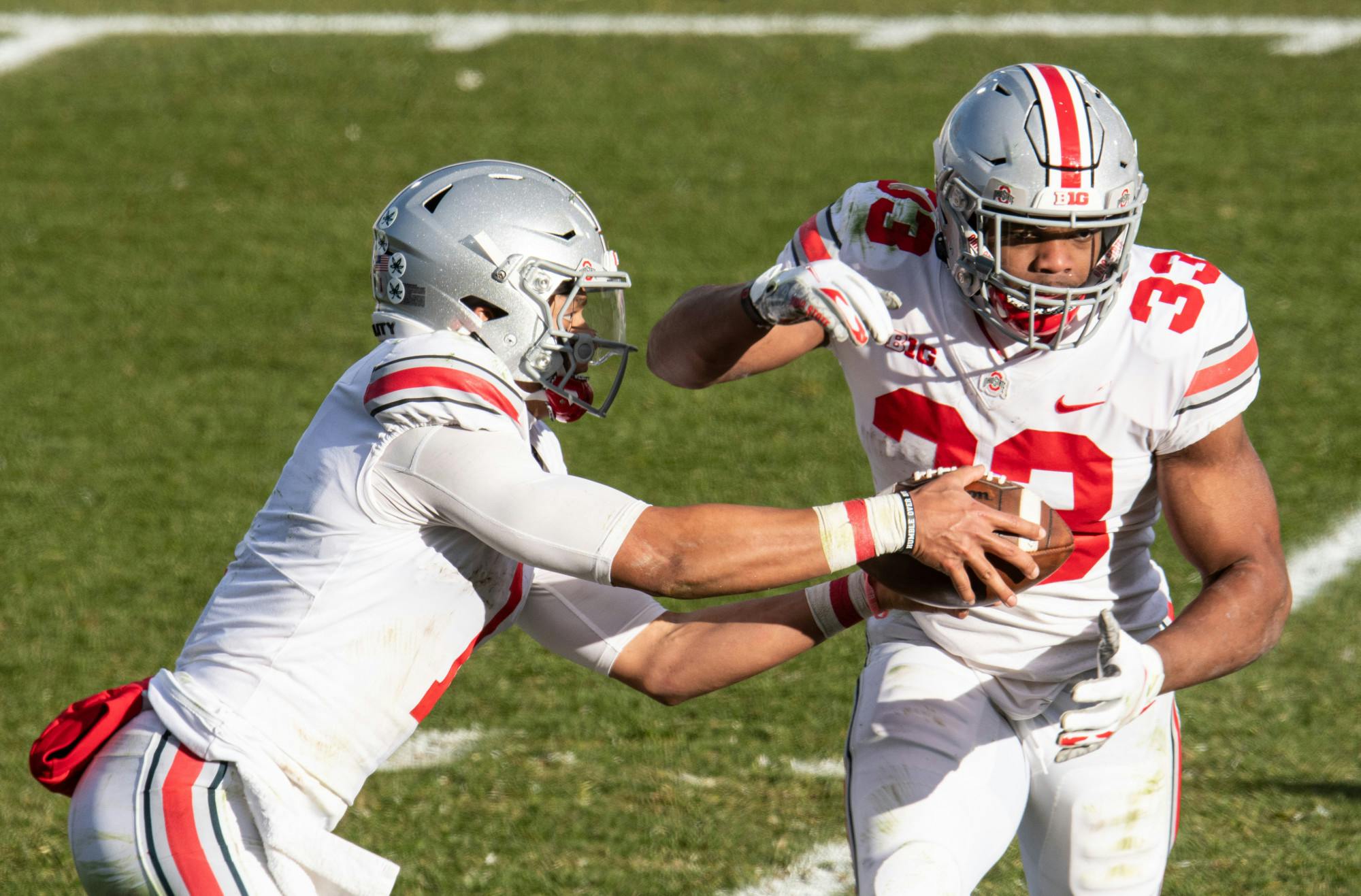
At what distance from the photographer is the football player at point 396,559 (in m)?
2.92

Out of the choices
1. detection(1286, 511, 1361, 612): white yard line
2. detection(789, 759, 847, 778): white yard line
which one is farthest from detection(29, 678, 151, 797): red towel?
detection(1286, 511, 1361, 612): white yard line

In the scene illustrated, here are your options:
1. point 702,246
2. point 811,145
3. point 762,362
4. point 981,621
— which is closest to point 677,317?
point 762,362

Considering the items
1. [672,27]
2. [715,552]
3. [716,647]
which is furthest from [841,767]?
[672,27]

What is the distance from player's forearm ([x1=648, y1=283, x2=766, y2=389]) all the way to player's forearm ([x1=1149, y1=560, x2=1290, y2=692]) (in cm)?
103

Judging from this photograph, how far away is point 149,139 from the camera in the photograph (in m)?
10.7

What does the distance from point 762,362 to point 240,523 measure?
3.52 m

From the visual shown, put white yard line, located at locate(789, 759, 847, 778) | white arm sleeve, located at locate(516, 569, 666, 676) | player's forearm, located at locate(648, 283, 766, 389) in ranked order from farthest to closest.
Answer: white yard line, located at locate(789, 759, 847, 778)
white arm sleeve, located at locate(516, 569, 666, 676)
player's forearm, located at locate(648, 283, 766, 389)

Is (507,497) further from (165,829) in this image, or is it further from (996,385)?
(996,385)

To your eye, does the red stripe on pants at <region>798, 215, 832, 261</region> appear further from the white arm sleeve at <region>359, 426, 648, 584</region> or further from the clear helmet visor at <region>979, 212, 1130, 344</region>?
the white arm sleeve at <region>359, 426, 648, 584</region>

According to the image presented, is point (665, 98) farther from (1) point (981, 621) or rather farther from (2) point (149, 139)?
(1) point (981, 621)

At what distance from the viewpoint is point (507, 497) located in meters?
2.88

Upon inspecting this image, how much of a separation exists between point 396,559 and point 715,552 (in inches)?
23.3

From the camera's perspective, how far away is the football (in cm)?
316

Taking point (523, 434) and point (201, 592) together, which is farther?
point (201, 592)
